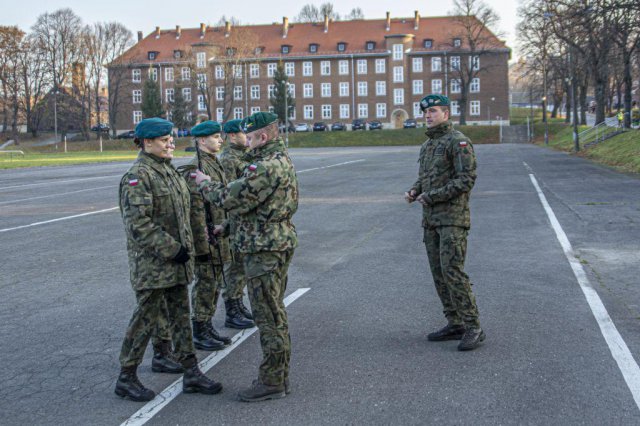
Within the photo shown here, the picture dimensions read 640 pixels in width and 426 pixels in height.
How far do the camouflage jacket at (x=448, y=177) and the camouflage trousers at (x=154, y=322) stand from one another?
225 cm

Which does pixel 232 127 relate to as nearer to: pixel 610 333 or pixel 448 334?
pixel 448 334

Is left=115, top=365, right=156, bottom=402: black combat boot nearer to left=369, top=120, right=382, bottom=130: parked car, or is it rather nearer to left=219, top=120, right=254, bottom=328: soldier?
left=219, top=120, right=254, bottom=328: soldier

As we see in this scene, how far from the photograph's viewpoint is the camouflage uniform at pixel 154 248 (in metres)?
4.80

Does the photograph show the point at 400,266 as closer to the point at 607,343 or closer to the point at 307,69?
the point at 607,343

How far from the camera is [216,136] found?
6.48 metres

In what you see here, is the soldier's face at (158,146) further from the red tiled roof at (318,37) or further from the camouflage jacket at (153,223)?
the red tiled roof at (318,37)

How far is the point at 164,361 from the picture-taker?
5.49 m

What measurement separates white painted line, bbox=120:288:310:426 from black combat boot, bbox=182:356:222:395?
103 millimetres

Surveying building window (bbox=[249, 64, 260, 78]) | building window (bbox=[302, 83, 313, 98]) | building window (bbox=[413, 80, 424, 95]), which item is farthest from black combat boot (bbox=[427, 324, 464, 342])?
building window (bbox=[249, 64, 260, 78])

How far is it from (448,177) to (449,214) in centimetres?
34

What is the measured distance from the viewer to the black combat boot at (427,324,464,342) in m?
6.10

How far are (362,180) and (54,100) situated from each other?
7023 cm

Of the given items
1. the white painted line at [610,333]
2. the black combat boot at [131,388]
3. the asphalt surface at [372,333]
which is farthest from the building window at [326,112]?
the black combat boot at [131,388]

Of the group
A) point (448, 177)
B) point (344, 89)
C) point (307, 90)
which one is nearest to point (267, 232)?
point (448, 177)
